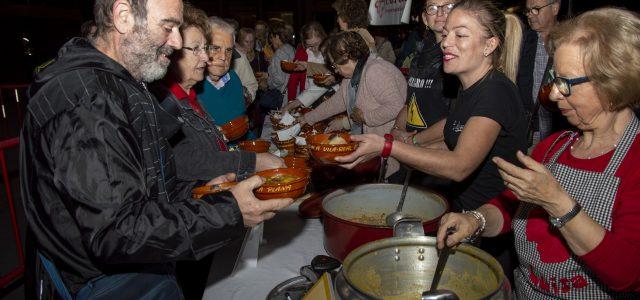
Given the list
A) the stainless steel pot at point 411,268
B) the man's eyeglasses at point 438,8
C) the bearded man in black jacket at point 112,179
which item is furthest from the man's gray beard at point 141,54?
the man's eyeglasses at point 438,8

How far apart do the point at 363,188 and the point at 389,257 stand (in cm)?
66

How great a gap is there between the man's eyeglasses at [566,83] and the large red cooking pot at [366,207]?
1.76 ft

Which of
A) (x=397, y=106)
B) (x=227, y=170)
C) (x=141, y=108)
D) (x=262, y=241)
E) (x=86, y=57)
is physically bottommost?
(x=262, y=241)

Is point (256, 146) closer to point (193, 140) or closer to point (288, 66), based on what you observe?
point (193, 140)

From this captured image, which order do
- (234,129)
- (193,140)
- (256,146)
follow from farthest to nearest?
(234,129), (256,146), (193,140)

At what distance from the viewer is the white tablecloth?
1.58 m

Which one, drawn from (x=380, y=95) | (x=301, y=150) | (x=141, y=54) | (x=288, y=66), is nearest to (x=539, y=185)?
(x=141, y=54)

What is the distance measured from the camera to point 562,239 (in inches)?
53.2

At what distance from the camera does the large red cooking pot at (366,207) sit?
154 centimetres

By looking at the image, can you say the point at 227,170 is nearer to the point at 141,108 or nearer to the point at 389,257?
the point at 141,108

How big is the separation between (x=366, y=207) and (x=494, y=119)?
2.01 ft

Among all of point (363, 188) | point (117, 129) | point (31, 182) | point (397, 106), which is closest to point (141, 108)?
point (117, 129)

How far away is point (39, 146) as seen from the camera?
4.07 ft

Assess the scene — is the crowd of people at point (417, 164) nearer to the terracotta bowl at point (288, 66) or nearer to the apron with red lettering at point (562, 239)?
the apron with red lettering at point (562, 239)
